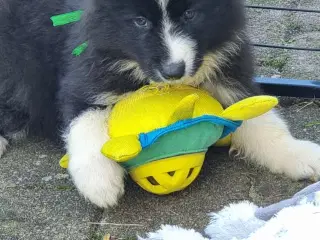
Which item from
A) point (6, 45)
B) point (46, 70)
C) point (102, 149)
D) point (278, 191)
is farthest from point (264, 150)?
point (6, 45)

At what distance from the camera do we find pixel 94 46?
10.1ft

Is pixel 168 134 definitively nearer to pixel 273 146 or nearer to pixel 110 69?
pixel 110 69

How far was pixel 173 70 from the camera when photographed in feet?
8.84

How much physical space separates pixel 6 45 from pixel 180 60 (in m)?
1.20

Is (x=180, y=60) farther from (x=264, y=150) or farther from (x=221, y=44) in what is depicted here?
(x=264, y=150)

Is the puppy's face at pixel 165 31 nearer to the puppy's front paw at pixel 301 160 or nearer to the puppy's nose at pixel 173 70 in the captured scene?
the puppy's nose at pixel 173 70

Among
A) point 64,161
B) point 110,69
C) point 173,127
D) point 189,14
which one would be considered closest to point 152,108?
point 173,127

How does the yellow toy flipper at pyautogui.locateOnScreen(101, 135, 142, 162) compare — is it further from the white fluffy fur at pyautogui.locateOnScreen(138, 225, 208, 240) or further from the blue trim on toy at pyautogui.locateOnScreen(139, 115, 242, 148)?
the white fluffy fur at pyautogui.locateOnScreen(138, 225, 208, 240)

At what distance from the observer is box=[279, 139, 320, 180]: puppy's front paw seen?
9.92 feet

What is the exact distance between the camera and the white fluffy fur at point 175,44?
8.90 feet

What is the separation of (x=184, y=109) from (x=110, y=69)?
49cm

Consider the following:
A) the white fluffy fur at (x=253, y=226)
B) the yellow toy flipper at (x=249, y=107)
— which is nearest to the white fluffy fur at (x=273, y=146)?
the yellow toy flipper at (x=249, y=107)

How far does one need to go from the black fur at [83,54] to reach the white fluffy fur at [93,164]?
0.11 meters

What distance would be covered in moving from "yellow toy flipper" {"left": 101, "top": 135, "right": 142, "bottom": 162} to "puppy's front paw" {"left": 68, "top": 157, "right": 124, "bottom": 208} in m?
0.10
